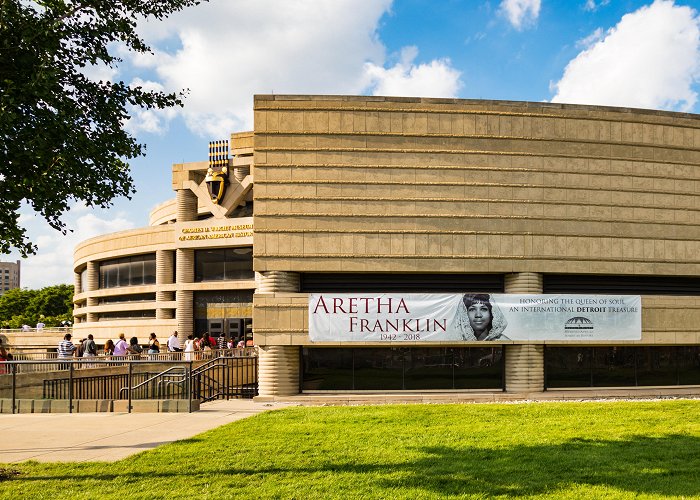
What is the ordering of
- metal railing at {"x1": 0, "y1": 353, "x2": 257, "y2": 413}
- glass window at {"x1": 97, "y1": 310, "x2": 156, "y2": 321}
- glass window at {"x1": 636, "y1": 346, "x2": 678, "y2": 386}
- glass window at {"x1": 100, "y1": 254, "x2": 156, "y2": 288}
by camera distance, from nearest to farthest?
metal railing at {"x1": 0, "y1": 353, "x2": 257, "y2": 413} < glass window at {"x1": 636, "y1": 346, "x2": 678, "y2": 386} < glass window at {"x1": 100, "y1": 254, "x2": 156, "y2": 288} < glass window at {"x1": 97, "y1": 310, "x2": 156, "y2": 321}

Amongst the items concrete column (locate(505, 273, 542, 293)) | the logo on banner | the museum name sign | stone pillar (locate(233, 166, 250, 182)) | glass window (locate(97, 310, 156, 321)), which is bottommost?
glass window (locate(97, 310, 156, 321))

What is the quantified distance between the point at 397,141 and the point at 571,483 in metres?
15.4

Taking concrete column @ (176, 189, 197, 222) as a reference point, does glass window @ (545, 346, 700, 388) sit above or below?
below

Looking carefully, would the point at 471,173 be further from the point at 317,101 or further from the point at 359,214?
the point at 317,101

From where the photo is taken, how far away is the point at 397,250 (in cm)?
2264

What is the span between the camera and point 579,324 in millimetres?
23500

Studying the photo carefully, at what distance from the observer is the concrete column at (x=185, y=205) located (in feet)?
158

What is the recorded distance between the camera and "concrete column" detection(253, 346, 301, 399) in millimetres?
22297

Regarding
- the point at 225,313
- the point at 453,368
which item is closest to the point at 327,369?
the point at 453,368

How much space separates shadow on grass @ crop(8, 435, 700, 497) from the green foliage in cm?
11269

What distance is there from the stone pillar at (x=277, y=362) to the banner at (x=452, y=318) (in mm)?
1034

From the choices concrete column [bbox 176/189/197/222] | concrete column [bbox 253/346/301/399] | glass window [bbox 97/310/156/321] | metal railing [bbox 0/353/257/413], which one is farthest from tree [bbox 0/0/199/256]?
glass window [bbox 97/310/156/321]

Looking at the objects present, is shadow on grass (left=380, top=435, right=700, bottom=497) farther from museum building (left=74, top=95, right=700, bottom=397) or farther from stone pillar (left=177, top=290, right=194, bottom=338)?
stone pillar (left=177, top=290, right=194, bottom=338)

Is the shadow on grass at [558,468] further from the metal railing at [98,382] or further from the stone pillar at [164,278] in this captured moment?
the stone pillar at [164,278]
